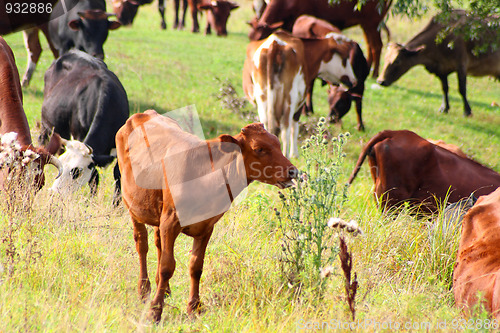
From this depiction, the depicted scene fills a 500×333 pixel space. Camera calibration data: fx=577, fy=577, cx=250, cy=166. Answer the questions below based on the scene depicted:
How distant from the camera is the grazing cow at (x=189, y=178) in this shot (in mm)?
3520

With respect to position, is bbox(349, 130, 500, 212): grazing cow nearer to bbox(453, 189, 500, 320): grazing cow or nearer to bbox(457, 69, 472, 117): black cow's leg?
bbox(453, 189, 500, 320): grazing cow

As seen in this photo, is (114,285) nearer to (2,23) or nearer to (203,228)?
(203,228)

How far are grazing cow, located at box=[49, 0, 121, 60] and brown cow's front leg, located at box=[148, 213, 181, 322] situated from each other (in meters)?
7.13

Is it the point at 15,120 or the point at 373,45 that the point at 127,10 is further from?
the point at 15,120

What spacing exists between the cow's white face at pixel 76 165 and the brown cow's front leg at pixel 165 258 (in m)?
2.55

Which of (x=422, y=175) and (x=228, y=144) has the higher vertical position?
(x=228, y=144)

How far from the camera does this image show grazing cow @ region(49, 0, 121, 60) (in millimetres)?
10211

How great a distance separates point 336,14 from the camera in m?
14.3

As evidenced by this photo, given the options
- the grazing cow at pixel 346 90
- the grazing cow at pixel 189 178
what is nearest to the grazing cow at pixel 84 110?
the grazing cow at pixel 189 178

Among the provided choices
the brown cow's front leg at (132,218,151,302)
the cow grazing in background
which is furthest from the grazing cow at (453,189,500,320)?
the cow grazing in background

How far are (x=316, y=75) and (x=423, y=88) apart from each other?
239 inches

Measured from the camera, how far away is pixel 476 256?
14.5ft

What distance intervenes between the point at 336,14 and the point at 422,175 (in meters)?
9.13

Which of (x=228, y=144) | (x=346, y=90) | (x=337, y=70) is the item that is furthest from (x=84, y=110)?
(x=346, y=90)
